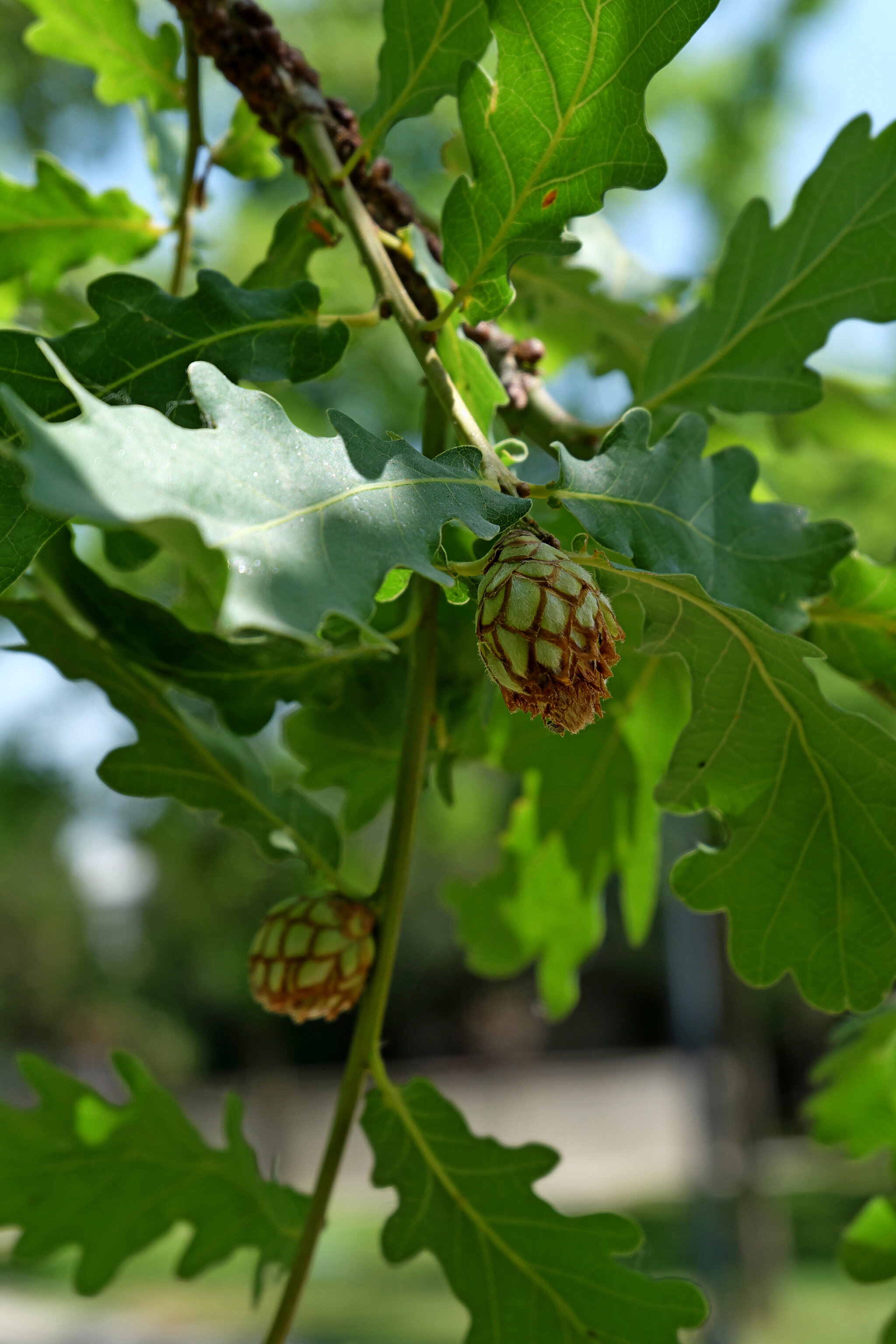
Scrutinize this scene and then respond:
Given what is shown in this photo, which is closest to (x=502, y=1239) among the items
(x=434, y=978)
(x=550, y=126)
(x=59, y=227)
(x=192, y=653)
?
(x=192, y=653)

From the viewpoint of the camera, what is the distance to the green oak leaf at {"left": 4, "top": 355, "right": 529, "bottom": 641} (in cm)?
46

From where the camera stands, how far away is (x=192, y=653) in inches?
39.9

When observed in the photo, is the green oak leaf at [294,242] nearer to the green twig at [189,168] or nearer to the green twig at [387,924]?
the green twig at [189,168]

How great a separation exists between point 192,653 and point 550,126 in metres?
0.51

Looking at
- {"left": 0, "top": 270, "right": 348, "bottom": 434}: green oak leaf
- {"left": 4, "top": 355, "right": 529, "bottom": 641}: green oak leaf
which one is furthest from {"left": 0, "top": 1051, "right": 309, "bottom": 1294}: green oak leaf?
{"left": 4, "top": 355, "right": 529, "bottom": 641}: green oak leaf

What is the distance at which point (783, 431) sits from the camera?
5.41 feet

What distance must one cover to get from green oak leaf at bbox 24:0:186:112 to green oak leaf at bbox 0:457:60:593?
80 centimetres

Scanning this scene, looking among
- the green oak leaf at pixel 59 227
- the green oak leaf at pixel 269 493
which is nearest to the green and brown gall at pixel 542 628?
the green oak leaf at pixel 269 493

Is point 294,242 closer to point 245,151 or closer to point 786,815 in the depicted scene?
point 245,151

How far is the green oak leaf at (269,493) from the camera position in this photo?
456 millimetres

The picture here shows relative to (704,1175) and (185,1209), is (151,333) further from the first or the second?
(704,1175)

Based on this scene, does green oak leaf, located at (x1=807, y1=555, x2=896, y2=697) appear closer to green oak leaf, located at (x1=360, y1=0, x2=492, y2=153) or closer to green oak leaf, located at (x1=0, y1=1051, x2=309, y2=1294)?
green oak leaf, located at (x1=360, y1=0, x2=492, y2=153)

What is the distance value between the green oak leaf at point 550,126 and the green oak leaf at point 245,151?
0.59 metres

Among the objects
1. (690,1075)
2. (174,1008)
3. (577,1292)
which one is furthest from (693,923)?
A: (174,1008)
